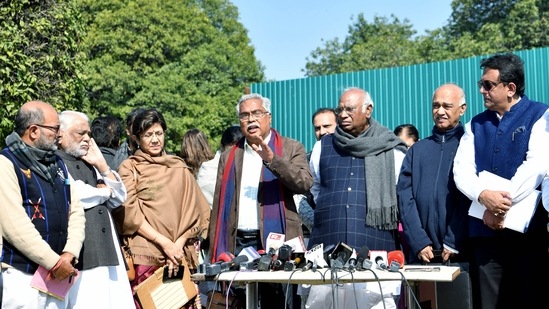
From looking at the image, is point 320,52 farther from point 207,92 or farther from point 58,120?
point 58,120

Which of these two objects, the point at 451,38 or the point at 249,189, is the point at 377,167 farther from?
the point at 451,38

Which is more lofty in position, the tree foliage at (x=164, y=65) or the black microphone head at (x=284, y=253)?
the tree foliage at (x=164, y=65)

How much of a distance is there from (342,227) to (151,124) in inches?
62.1

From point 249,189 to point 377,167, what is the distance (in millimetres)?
896

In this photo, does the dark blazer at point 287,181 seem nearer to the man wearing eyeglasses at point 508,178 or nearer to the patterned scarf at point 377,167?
the patterned scarf at point 377,167

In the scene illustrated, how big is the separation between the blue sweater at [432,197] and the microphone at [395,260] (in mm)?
538

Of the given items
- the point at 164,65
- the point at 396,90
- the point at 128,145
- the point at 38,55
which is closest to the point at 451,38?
the point at 164,65

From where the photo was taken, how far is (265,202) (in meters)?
5.70

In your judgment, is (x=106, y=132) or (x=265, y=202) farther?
(x=106, y=132)

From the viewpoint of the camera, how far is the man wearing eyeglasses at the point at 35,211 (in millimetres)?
4859

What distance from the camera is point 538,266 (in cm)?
492

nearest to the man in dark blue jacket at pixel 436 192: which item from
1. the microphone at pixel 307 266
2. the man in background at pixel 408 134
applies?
the microphone at pixel 307 266

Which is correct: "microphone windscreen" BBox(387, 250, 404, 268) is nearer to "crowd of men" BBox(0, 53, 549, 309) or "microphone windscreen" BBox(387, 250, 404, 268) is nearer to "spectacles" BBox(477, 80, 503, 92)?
"crowd of men" BBox(0, 53, 549, 309)

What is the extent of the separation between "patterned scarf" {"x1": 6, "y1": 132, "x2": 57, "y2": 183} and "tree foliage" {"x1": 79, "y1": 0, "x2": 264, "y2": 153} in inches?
1013
